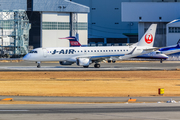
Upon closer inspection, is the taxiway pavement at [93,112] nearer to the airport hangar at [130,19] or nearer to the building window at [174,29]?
the building window at [174,29]

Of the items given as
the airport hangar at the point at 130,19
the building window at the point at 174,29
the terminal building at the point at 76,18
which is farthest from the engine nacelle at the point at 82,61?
the building window at the point at 174,29

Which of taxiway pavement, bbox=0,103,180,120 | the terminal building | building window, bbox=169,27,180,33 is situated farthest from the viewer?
building window, bbox=169,27,180,33

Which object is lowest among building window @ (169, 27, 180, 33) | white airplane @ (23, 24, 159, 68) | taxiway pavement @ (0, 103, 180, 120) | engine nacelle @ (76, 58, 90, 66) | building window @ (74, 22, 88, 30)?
taxiway pavement @ (0, 103, 180, 120)

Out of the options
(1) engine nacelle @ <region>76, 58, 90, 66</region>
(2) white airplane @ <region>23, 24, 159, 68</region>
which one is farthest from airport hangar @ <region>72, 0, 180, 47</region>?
(1) engine nacelle @ <region>76, 58, 90, 66</region>

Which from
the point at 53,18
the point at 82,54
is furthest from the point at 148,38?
the point at 53,18

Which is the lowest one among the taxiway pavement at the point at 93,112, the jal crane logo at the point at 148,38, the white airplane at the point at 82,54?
the taxiway pavement at the point at 93,112

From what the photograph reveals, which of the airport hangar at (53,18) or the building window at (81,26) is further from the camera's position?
the building window at (81,26)

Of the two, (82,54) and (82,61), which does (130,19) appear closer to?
(82,54)

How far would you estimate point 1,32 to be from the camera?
288 feet

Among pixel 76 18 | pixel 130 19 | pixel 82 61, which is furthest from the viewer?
pixel 130 19

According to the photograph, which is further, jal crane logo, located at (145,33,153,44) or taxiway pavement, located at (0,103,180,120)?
jal crane logo, located at (145,33,153,44)

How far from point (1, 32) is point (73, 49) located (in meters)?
40.8

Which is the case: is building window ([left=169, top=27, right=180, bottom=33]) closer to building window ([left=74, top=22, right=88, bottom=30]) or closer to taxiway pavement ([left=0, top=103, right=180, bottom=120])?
building window ([left=74, top=22, right=88, bottom=30])

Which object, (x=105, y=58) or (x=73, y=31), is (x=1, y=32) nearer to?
(x=73, y=31)
